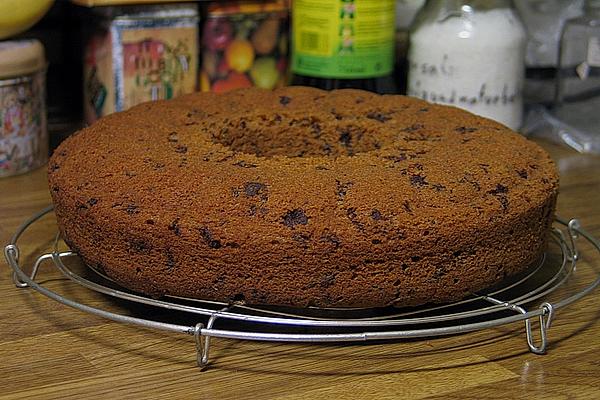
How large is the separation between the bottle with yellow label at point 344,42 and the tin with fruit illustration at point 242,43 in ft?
0.10

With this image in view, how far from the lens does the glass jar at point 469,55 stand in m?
1.26

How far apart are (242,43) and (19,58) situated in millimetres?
312

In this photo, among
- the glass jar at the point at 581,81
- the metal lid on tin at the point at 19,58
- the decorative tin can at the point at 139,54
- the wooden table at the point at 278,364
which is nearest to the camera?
the wooden table at the point at 278,364

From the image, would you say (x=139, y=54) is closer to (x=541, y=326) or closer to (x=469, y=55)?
(x=469, y=55)

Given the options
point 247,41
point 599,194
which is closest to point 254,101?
point 247,41

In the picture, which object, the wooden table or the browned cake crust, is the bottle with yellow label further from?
the wooden table

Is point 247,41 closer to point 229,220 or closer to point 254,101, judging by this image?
point 254,101

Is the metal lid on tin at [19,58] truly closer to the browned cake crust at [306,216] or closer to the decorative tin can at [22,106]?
the decorative tin can at [22,106]

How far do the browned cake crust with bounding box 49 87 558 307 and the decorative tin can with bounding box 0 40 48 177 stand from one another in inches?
12.5

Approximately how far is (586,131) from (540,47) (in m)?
0.20

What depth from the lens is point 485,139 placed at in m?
0.86

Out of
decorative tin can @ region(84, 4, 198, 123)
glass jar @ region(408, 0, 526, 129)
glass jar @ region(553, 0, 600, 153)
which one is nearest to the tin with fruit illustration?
decorative tin can @ region(84, 4, 198, 123)

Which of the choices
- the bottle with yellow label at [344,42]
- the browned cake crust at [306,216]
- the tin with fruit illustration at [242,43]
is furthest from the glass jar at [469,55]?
the browned cake crust at [306,216]

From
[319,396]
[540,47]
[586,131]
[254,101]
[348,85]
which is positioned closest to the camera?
[319,396]
